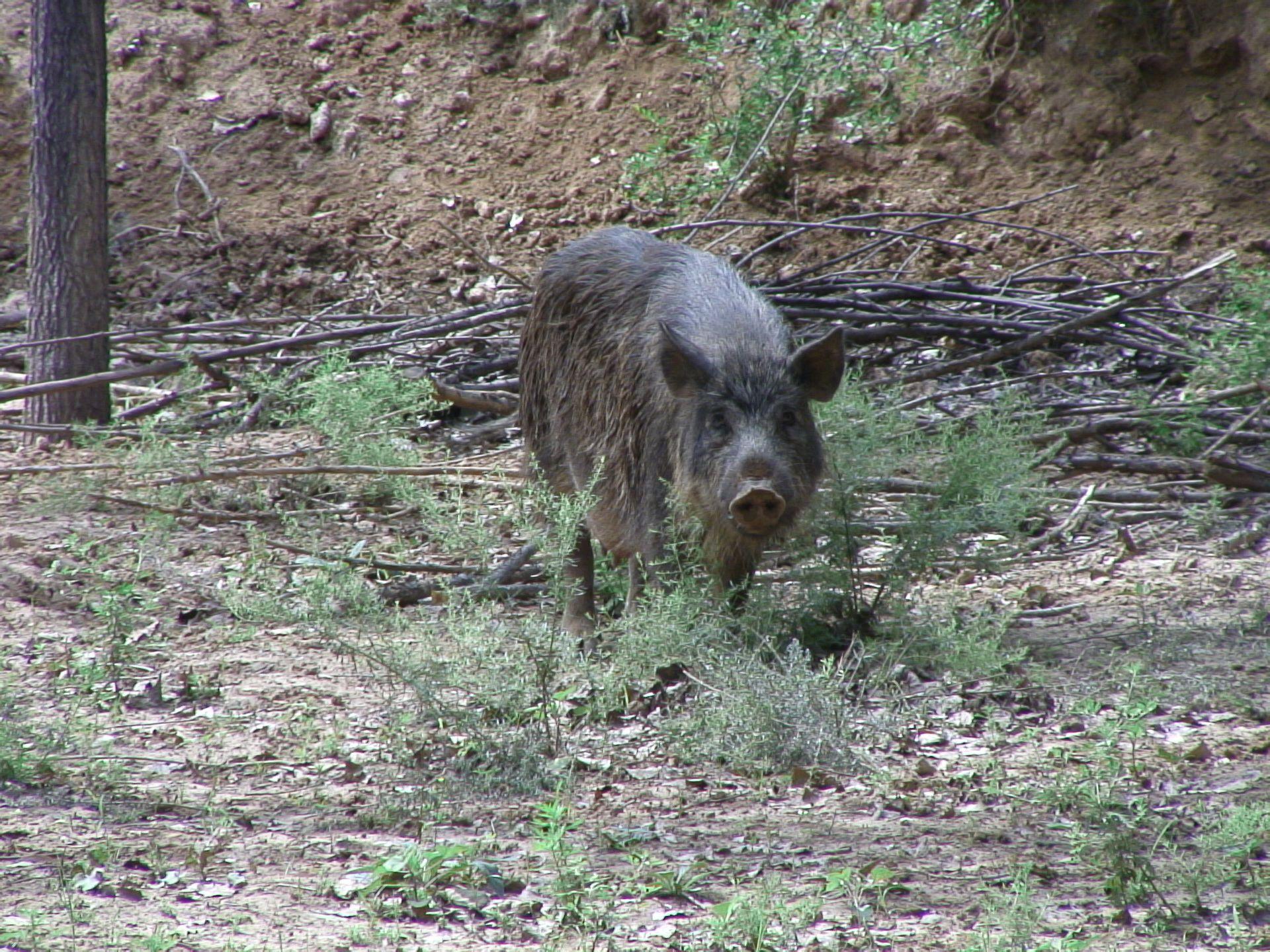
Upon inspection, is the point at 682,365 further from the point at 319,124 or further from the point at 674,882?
the point at 319,124

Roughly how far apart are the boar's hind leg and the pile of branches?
1.85 m

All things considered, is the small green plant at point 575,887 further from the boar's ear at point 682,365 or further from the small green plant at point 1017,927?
the boar's ear at point 682,365

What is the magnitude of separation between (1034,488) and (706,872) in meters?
2.45

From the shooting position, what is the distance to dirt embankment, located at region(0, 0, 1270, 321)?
32.7ft

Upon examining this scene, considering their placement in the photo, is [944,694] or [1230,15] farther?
[1230,15]

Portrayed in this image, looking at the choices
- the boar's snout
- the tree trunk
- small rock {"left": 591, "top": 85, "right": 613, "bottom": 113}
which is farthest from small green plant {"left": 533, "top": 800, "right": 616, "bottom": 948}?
small rock {"left": 591, "top": 85, "right": 613, "bottom": 113}

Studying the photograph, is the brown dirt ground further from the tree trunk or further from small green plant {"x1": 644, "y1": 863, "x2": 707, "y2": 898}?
A: the tree trunk

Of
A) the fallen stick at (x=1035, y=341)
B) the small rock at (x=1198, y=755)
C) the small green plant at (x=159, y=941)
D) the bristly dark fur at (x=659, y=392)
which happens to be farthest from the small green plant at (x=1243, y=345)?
the small green plant at (x=159, y=941)

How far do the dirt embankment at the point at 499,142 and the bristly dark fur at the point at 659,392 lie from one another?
4.10m

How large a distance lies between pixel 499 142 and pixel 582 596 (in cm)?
753

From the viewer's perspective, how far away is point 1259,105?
9.83 m

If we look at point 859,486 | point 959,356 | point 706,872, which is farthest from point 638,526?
point 959,356

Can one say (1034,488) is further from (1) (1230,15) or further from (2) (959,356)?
(1) (1230,15)

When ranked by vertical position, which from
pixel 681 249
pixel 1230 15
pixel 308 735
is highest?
pixel 1230 15
